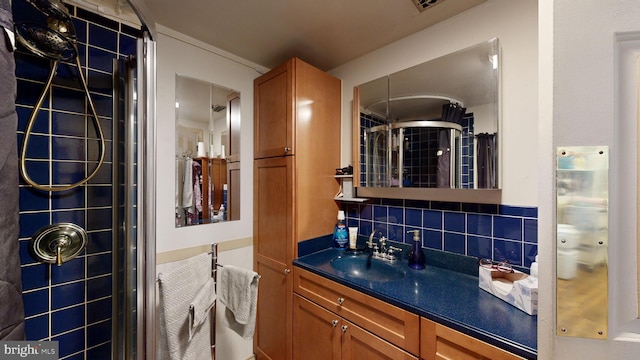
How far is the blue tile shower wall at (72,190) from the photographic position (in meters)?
0.90

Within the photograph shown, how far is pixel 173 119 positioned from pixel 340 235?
1334mm

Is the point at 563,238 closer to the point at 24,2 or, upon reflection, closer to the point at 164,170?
the point at 164,170

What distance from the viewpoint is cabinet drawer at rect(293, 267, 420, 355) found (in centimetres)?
94

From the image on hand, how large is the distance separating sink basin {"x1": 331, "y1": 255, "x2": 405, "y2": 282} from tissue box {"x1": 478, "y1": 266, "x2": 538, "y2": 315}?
0.40 metres

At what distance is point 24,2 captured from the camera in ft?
2.81

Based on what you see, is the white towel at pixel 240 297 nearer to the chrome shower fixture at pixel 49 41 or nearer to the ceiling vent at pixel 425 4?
the chrome shower fixture at pixel 49 41

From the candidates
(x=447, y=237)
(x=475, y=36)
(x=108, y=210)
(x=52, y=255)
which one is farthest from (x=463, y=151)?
(x=52, y=255)

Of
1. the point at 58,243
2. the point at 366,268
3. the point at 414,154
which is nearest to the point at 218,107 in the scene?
the point at 58,243

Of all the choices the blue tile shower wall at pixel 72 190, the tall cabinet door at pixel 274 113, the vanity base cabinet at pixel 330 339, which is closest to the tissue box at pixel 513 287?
the vanity base cabinet at pixel 330 339

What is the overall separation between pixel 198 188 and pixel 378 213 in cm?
124

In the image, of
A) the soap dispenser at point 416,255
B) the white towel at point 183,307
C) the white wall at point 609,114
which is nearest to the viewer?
the white wall at point 609,114

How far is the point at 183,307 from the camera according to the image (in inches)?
41.7

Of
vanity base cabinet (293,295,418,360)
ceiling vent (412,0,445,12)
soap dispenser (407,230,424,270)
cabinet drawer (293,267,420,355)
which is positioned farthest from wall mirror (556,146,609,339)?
ceiling vent (412,0,445,12)

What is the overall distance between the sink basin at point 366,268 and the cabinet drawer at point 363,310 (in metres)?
0.14
